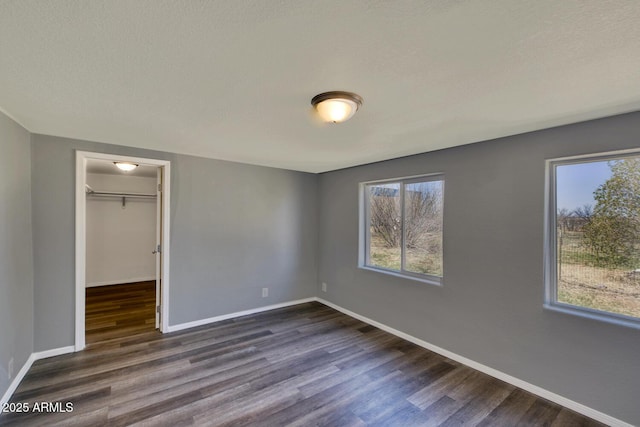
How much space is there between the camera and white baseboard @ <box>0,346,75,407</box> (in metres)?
2.20

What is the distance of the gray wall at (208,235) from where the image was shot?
288 cm

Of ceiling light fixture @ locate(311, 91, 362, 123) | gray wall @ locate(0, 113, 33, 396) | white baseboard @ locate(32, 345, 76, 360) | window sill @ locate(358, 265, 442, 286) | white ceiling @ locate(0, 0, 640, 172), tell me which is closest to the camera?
white ceiling @ locate(0, 0, 640, 172)

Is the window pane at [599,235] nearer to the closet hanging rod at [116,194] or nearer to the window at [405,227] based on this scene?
the window at [405,227]

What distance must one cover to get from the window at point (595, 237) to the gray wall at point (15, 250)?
4476 millimetres

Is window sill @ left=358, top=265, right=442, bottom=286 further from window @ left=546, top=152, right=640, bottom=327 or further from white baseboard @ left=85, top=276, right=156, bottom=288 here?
white baseboard @ left=85, top=276, right=156, bottom=288

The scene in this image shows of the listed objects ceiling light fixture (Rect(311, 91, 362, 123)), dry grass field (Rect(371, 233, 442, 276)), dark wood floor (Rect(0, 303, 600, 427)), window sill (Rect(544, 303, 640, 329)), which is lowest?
dark wood floor (Rect(0, 303, 600, 427))

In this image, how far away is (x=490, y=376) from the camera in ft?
8.75

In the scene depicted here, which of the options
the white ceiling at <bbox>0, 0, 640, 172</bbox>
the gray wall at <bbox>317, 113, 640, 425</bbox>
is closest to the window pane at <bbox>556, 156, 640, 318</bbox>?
the gray wall at <bbox>317, 113, 640, 425</bbox>

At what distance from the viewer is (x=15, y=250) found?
2414mm

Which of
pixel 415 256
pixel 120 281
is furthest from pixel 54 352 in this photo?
pixel 415 256

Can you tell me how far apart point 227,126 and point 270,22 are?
4.78 ft

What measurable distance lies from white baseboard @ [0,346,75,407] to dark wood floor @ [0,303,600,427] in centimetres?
7

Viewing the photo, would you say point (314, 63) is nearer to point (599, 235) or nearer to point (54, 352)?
point (599, 235)

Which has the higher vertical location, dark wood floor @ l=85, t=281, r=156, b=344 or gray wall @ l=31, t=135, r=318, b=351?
gray wall @ l=31, t=135, r=318, b=351
